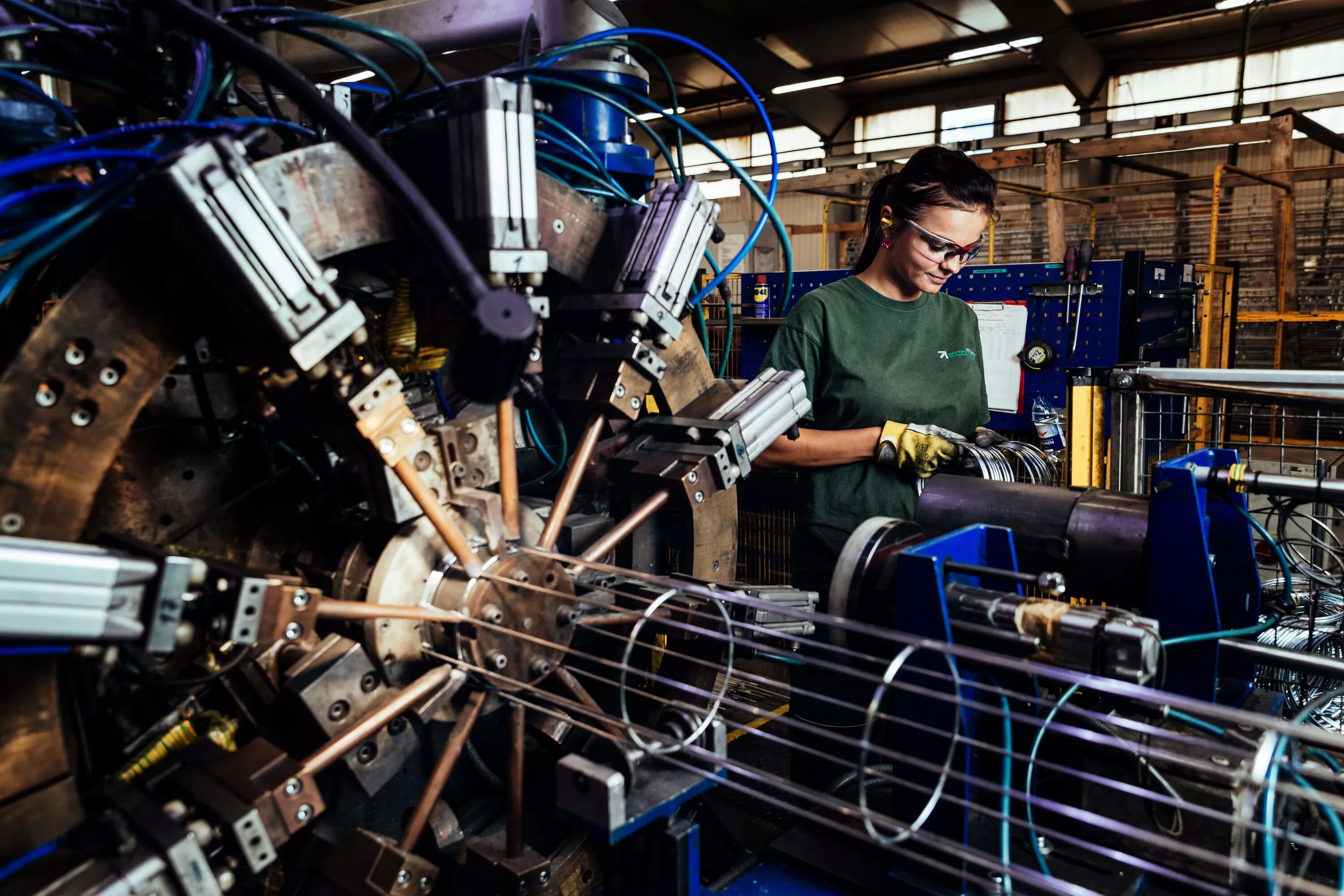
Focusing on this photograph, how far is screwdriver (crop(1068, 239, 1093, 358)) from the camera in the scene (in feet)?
13.2

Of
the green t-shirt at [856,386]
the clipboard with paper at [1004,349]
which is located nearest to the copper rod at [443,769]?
the green t-shirt at [856,386]

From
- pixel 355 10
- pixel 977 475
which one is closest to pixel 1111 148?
pixel 977 475

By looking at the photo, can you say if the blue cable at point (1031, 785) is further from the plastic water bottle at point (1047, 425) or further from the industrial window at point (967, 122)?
the industrial window at point (967, 122)

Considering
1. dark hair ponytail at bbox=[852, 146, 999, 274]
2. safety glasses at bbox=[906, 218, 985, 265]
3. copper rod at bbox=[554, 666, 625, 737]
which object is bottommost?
copper rod at bbox=[554, 666, 625, 737]

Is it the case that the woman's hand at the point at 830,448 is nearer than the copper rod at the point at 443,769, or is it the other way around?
the copper rod at the point at 443,769

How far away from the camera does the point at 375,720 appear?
3.87 feet

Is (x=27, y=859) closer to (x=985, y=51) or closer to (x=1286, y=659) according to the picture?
(x=1286, y=659)

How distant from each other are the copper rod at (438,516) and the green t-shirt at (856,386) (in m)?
0.95

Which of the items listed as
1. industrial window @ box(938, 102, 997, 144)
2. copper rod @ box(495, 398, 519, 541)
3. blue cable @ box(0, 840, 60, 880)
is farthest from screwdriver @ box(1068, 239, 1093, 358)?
industrial window @ box(938, 102, 997, 144)

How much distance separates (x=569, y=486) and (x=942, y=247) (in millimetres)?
1072

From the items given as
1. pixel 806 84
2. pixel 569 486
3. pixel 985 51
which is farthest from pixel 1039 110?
pixel 569 486

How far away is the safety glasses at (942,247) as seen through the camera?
78.5 inches

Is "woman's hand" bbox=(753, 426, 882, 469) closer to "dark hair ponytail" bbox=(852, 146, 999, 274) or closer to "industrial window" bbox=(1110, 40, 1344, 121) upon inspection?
"dark hair ponytail" bbox=(852, 146, 999, 274)

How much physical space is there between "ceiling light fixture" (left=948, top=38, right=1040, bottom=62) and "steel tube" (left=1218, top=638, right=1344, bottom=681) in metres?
8.26
